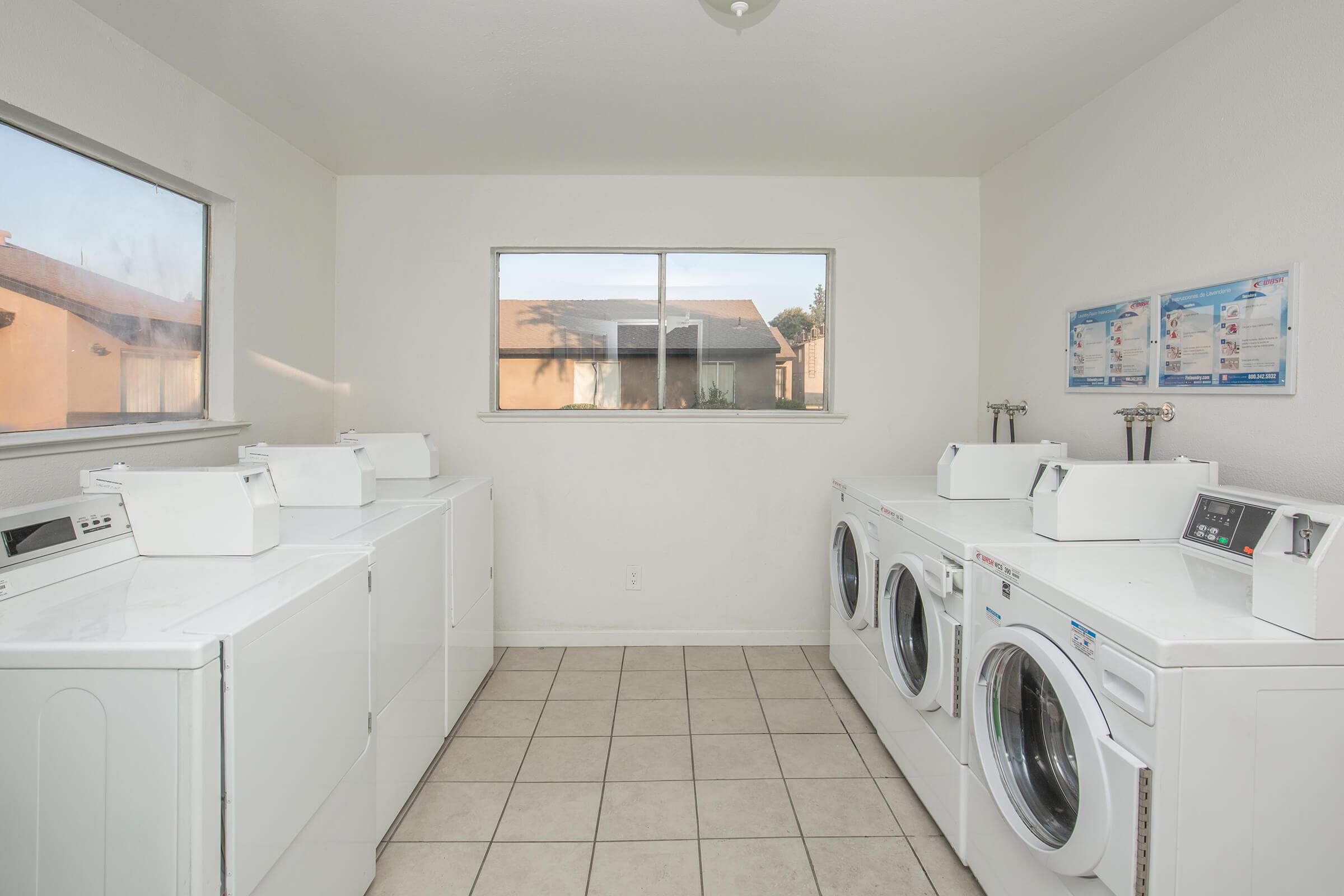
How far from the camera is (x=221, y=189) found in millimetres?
2424

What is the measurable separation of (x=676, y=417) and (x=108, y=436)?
7.24 feet

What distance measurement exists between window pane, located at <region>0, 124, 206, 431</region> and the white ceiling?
1.60ft

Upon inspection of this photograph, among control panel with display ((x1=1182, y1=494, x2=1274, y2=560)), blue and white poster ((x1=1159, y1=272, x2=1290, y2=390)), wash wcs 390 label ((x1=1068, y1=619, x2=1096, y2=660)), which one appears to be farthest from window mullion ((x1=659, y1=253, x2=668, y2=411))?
wash wcs 390 label ((x1=1068, y1=619, x2=1096, y2=660))

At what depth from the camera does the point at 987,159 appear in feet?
10.1

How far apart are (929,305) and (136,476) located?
325 cm

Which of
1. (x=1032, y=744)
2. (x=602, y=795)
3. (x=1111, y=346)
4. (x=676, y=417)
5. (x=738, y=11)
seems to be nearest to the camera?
(x=1032, y=744)

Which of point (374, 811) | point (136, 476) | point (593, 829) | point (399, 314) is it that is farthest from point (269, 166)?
point (593, 829)

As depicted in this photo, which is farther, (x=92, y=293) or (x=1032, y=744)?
(x=92, y=293)

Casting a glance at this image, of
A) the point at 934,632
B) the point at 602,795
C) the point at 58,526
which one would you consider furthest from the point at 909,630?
the point at 58,526

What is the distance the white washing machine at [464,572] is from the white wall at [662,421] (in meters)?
0.37

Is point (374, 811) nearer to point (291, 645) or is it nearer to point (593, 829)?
point (593, 829)

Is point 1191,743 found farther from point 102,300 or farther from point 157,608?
point 102,300

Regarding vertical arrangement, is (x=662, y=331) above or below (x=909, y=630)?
above

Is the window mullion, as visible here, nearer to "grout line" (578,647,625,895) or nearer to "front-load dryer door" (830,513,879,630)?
"front-load dryer door" (830,513,879,630)
